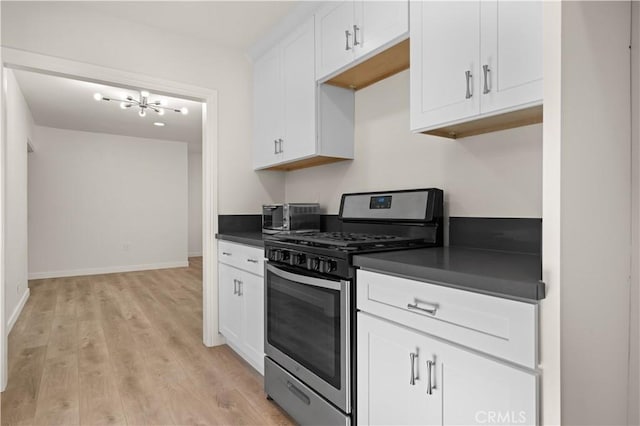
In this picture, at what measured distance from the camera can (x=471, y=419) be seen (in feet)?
3.45

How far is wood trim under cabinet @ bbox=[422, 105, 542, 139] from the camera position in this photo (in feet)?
4.45

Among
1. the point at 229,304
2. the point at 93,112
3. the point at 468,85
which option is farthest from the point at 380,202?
the point at 93,112

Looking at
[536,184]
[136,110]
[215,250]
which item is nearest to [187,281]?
[136,110]

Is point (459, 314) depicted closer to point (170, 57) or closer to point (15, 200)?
point (170, 57)

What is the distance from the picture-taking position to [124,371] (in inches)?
96.2

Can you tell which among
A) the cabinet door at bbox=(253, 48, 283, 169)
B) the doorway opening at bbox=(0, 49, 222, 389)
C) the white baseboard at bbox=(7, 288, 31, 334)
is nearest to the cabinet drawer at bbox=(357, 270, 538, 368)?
the cabinet door at bbox=(253, 48, 283, 169)

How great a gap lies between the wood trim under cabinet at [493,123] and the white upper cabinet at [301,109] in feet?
2.73

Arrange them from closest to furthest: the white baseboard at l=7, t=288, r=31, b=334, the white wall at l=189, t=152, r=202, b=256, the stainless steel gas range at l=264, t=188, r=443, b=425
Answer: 1. the stainless steel gas range at l=264, t=188, r=443, b=425
2. the white baseboard at l=7, t=288, r=31, b=334
3. the white wall at l=189, t=152, r=202, b=256

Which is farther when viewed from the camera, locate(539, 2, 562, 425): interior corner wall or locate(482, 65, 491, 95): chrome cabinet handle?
locate(482, 65, 491, 95): chrome cabinet handle

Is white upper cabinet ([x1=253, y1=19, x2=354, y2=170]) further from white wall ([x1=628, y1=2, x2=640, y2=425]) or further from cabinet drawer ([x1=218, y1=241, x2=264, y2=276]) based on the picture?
white wall ([x1=628, y1=2, x2=640, y2=425])

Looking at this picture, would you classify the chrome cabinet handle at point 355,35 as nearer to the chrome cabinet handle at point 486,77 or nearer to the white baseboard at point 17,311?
the chrome cabinet handle at point 486,77

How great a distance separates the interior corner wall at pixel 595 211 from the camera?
0.89 metres

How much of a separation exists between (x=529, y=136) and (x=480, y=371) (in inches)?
39.6

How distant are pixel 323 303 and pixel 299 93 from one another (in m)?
1.49
